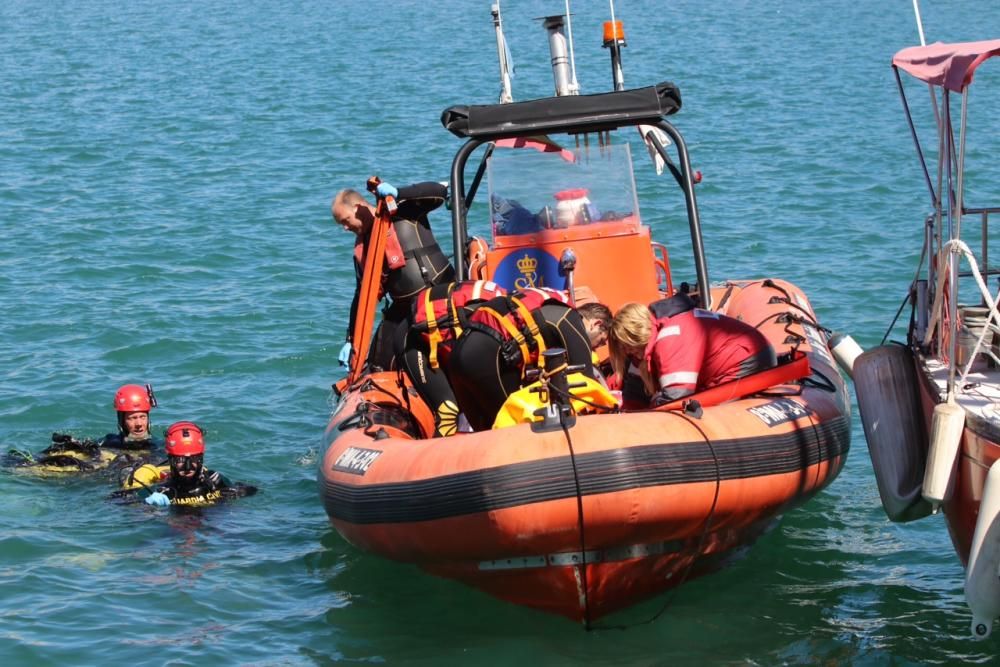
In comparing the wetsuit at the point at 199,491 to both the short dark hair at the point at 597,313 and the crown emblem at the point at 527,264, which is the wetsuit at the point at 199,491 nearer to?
the crown emblem at the point at 527,264

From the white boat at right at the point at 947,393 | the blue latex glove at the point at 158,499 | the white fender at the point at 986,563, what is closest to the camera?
the white fender at the point at 986,563

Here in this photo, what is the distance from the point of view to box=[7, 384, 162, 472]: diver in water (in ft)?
25.5

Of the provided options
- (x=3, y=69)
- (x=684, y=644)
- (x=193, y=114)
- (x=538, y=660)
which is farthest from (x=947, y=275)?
(x=3, y=69)

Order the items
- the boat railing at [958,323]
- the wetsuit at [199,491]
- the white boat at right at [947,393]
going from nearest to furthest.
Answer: the white boat at right at [947,393], the boat railing at [958,323], the wetsuit at [199,491]

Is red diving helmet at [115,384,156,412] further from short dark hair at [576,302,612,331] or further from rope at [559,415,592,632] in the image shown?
rope at [559,415,592,632]

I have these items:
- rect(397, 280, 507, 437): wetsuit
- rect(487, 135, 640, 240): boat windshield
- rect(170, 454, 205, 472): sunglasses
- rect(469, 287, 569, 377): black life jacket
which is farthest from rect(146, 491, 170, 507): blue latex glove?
rect(487, 135, 640, 240): boat windshield

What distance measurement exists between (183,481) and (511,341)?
2.17 metres

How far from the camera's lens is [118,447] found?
798 cm

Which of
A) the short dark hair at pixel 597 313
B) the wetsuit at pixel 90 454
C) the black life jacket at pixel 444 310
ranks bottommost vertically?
the wetsuit at pixel 90 454

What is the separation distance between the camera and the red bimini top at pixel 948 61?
5.57 meters

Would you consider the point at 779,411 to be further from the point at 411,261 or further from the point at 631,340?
the point at 411,261

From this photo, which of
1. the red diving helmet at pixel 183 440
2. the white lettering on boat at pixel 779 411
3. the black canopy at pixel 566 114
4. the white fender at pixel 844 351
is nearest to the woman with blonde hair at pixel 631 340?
the white lettering on boat at pixel 779 411

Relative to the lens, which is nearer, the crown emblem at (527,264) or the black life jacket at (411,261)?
the black life jacket at (411,261)

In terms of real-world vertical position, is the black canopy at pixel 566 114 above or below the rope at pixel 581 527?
above
